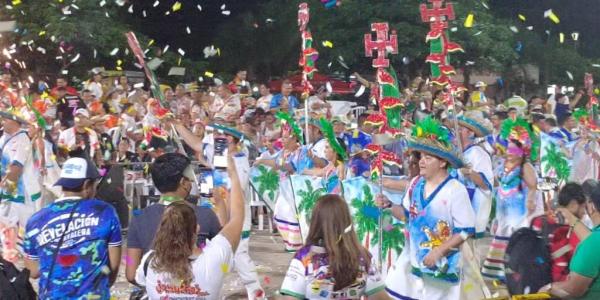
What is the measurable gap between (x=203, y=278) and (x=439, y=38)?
5460 mm

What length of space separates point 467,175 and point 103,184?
6547mm

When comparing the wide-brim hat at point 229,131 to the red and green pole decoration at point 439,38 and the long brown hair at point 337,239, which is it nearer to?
the red and green pole decoration at point 439,38

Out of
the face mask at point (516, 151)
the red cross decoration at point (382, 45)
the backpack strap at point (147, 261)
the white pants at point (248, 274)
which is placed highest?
the red cross decoration at point (382, 45)

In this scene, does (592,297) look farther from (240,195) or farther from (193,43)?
(193,43)

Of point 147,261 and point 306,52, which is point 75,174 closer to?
point 147,261

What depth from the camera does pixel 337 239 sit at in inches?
200

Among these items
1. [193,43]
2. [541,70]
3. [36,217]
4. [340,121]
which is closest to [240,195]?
[36,217]

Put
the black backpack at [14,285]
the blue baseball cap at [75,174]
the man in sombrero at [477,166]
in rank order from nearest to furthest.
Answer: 1. the black backpack at [14,285]
2. the blue baseball cap at [75,174]
3. the man in sombrero at [477,166]

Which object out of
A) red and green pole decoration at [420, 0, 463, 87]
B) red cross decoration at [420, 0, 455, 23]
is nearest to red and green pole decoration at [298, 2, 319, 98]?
red and green pole decoration at [420, 0, 463, 87]

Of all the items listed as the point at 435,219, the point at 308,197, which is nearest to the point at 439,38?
the point at 308,197

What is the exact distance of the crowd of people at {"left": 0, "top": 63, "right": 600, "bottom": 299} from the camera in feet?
16.9

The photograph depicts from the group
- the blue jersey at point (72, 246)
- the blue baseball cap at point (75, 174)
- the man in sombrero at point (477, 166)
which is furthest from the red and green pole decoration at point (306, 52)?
the blue jersey at point (72, 246)

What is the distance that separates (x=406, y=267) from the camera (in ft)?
26.0

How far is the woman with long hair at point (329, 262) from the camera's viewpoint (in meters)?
5.05
